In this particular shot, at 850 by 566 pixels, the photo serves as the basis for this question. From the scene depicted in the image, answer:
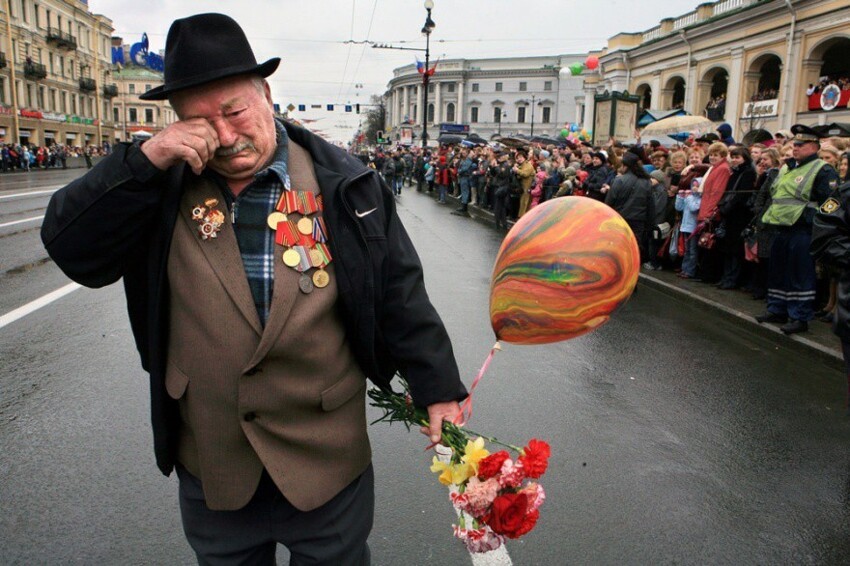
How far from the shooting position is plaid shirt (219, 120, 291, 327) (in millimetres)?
1765

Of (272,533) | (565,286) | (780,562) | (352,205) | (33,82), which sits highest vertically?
(33,82)

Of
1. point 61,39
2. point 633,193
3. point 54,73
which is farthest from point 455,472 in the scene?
point 54,73

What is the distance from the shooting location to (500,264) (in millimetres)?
1911

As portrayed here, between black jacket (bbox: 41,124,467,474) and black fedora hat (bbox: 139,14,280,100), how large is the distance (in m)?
0.23

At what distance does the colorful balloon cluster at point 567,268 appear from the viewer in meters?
1.75

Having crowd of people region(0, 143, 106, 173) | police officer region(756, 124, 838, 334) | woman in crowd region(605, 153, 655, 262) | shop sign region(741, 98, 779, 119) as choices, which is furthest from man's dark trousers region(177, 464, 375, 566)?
crowd of people region(0, 143, 106, 173)

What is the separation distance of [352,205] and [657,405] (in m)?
3.94

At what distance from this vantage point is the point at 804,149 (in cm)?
672

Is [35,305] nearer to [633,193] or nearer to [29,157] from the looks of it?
[633,193]

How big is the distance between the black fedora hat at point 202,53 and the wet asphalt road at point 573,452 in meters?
2.23

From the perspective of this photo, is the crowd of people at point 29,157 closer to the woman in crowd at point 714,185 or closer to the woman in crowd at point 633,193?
the woman in crowd at point 633,193

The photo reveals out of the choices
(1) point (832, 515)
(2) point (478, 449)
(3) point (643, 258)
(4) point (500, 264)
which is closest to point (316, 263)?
(4) point (500, 264)

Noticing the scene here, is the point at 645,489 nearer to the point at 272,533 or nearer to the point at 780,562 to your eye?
the point at 780,562

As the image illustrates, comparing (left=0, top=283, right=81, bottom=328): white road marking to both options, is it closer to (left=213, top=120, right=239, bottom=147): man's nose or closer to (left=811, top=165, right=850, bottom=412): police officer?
(left=213, top=120, right=239, bottom=147): man's nose
